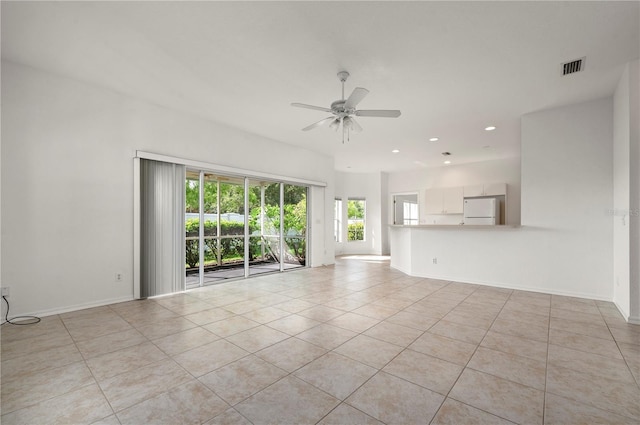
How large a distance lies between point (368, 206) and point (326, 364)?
8207mm

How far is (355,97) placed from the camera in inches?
121

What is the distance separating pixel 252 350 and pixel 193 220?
3.12 meters

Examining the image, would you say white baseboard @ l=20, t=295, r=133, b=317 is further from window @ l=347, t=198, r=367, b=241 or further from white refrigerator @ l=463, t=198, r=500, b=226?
white refrigerator @ l=463, t=198, r=500, b=226

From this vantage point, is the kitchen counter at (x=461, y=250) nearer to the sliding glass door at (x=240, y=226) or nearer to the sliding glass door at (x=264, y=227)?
the sliding glass door at (x=240, y=226)

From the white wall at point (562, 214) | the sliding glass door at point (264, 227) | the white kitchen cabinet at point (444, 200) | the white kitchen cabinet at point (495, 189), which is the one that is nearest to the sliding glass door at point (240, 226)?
the sliding glass door at point (264, 227)

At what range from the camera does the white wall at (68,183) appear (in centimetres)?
326

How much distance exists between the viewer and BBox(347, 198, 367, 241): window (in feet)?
33.5

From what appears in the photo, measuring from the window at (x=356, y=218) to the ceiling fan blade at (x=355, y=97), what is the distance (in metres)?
7.04

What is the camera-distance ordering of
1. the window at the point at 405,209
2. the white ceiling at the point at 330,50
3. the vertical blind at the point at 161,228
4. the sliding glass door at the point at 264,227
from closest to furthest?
the white ceiling at the point at 330,50
the vertical blind at the point at 161,228
the sliding glass door at the point at 264,227
the window at the point at 405,209

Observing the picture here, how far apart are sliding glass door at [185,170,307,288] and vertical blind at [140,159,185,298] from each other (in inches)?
12.3

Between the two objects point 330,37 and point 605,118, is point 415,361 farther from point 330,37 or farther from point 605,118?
point 605,118

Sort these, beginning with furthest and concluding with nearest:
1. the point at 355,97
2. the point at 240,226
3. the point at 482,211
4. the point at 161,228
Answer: the point at 482,211 < the point at 240,226 < the point at 161,228 < the point at 355,97

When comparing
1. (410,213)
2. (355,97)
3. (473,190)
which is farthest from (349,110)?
(410,213)

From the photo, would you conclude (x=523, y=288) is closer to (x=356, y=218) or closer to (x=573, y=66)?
(x=573, y=66)
